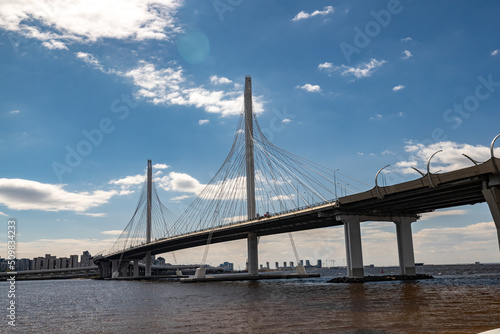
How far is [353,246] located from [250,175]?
27.7 m

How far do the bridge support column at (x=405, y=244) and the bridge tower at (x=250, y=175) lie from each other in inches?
1103

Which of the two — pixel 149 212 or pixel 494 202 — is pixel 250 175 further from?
pixel 149 212

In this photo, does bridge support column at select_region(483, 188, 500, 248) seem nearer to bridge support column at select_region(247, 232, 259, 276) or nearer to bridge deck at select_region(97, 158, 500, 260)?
bridge deck at select_region(97, 158, 500, 260)

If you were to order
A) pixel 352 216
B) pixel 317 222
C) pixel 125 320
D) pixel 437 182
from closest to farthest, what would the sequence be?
pixel 125 320 < pixel 437 182 < pixel 352 216 < pixel 317 222

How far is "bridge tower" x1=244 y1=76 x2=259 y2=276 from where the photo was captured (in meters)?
88.6

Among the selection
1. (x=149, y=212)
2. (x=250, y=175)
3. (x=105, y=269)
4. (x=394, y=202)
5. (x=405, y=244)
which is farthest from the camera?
(x=105, y=269)

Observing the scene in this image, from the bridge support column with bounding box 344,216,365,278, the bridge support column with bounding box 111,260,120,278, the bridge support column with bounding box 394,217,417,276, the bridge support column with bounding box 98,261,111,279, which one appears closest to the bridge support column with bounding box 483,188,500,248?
the bridge support column with bounding box 344,216,365,278

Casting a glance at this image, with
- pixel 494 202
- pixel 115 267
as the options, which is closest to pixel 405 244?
pixel 494 202

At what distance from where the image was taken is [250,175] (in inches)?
3511

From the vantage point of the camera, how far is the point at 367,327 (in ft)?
76.5

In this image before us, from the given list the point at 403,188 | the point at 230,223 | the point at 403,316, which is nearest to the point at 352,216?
the point at 403,188

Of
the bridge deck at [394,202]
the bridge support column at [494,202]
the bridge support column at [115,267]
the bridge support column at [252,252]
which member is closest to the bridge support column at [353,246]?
the bridge deck at [394,202]

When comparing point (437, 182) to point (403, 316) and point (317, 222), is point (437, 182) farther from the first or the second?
point (317, 222)

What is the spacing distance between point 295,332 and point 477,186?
1421 inches
